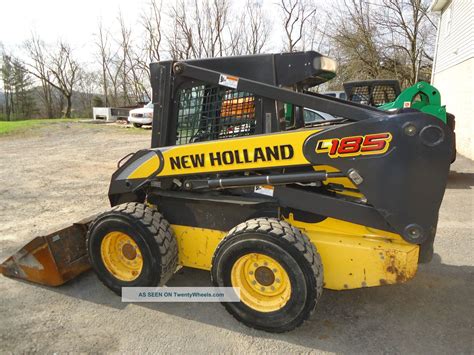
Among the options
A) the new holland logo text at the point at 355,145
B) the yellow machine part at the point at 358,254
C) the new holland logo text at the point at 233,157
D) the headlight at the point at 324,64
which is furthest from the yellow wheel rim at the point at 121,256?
the headlight at the point at 324,64

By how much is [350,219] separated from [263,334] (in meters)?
1.09

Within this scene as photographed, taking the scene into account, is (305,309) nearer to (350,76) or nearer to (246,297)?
(246,297)

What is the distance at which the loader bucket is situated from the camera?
3.73 meters

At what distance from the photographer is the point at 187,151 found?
330 centimetres

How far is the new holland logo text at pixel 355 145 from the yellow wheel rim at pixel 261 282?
0.89m

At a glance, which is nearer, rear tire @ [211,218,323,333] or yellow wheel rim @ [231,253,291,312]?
rear tire @ [211,218,323,333]

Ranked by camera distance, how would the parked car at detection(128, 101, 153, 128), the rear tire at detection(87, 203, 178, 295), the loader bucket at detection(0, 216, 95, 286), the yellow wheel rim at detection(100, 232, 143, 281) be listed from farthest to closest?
1. the parked car at detection(128, 101, 153, 128)
2. the loader bucket at detection(0, 216, 95, 286)
3. the yellow wheel rim at detection(100, 232, 143, 281)
4. the rear tire at detection(87, 203, 178, 295)

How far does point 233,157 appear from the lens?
314cm

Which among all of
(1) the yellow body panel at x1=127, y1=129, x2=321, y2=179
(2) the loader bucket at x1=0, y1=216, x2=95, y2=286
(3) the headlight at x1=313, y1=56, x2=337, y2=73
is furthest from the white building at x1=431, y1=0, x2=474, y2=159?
(2) the loader bucket at x1=0, y1=216, x2=95, y2=286

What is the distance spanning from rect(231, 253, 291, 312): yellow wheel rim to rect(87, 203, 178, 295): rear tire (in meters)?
0.69

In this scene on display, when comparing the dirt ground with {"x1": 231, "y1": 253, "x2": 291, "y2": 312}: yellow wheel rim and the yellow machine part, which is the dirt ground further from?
the yellow machine part

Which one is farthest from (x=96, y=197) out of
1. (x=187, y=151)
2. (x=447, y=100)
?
(x=447, y=100)

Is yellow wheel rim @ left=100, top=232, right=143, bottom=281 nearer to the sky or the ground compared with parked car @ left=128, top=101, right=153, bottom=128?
nearer to the ground

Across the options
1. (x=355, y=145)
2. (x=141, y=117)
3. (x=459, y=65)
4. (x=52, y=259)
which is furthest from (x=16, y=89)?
(x=355, y=145)
